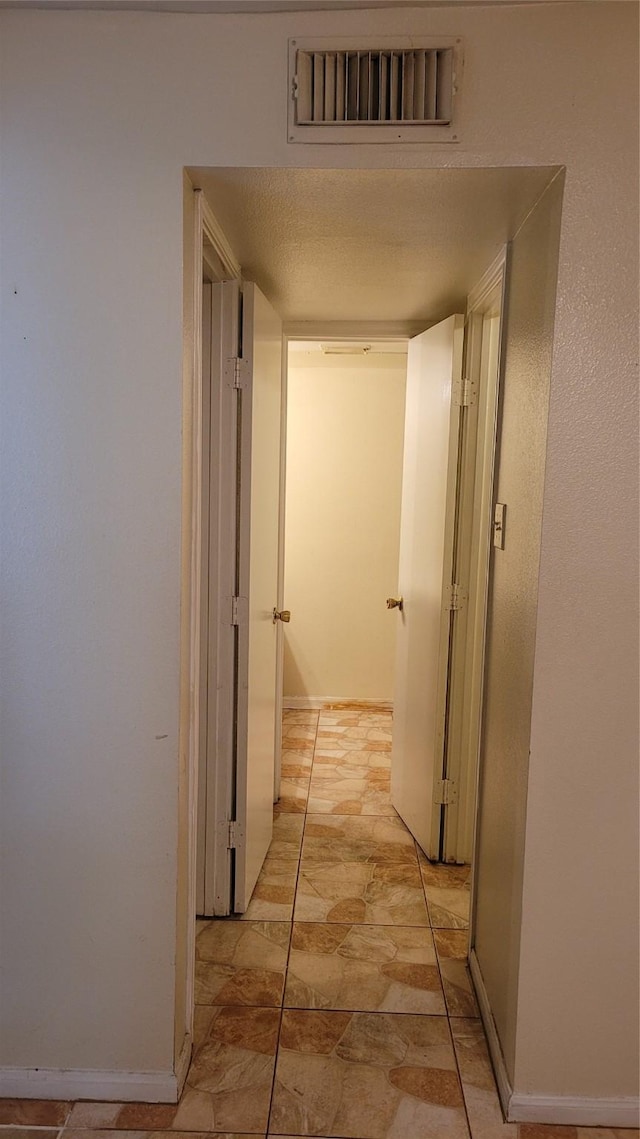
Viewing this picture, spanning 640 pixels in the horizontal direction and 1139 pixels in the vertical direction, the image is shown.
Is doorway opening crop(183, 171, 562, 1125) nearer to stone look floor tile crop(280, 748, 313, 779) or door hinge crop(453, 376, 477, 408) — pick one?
door hinge crop(453, 376, 477, 408)

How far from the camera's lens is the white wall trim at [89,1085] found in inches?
65.8

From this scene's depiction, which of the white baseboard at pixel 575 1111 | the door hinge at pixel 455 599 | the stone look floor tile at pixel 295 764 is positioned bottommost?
the stone look floor tile at pixel 295 764

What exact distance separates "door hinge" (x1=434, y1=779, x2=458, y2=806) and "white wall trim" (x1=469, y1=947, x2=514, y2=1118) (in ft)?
2.01

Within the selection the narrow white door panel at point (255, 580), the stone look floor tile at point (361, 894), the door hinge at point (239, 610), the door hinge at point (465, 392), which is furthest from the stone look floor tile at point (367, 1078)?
the door hinge at point (465, 392)

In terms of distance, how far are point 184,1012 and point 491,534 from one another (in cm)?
148

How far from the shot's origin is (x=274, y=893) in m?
2.56

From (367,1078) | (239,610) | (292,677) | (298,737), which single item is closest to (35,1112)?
(367,1078)

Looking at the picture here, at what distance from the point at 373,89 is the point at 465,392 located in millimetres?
1210

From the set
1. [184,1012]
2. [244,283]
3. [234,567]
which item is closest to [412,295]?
[244,283]

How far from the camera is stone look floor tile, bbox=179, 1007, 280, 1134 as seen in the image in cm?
163

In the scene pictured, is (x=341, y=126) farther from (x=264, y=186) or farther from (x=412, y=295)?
(x=412, y=295)

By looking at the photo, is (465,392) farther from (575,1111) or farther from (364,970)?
(575,1111)

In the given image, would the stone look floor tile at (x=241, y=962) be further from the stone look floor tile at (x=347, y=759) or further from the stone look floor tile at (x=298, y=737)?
the stone look floor tile at (x=298, y=737)

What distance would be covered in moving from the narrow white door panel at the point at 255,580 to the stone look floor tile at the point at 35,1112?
0.81m
